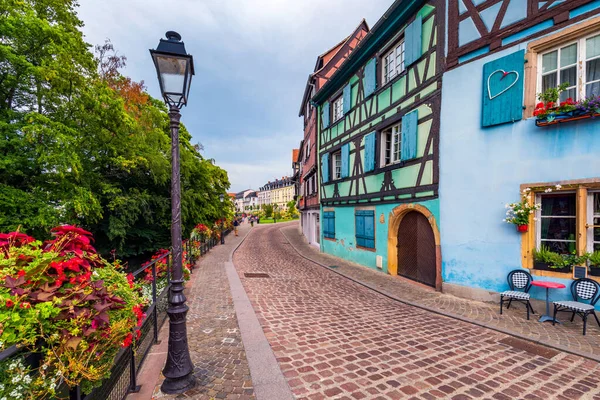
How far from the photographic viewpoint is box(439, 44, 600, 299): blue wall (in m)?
5.25

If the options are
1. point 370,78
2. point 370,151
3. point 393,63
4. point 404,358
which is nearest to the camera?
point 404,358

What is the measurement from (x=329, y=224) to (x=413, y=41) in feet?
29.5

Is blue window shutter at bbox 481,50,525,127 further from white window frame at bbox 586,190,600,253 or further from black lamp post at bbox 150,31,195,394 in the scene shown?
black lamp post at bbox 150,31,195,394

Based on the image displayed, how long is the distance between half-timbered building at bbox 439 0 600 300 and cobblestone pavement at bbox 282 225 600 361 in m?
0.46

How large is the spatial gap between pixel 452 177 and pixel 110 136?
35.8 ft

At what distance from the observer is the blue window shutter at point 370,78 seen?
1000 cm

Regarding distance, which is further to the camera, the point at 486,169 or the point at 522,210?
the point at 486,169

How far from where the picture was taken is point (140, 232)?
10602mm

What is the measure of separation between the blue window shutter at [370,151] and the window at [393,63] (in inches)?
79.3

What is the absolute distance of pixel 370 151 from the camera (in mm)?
10125

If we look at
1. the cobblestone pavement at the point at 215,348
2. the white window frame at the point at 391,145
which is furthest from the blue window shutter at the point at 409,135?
the cobblestone pavement at the point at 215,348

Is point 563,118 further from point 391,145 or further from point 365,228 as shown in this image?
point 365,228

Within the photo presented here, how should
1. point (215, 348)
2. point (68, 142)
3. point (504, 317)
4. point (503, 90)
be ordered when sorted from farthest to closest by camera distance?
point (68, 142) < point (503, 90) < point (504, 317) < point (215, 348)

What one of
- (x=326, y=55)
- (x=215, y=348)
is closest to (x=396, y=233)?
(x=215, y=348)
